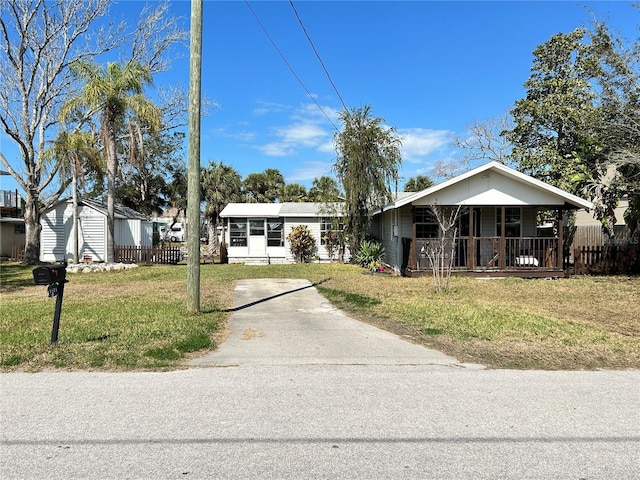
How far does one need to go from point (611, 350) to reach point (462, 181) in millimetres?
10569

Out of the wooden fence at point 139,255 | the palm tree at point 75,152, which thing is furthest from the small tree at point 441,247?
the palm tree at point 75,152

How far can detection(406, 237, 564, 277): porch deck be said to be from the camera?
52.1ft

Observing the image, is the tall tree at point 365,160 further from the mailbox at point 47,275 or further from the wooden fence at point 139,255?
the mailbox at point 47,275

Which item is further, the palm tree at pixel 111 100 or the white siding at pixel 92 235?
the white siding at pixel 92 235

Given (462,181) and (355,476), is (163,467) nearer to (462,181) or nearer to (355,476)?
(355,476)

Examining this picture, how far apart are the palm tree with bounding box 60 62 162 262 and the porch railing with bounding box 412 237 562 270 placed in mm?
12334

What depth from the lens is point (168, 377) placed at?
16.1 feet

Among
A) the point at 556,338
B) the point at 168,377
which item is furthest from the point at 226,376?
the point at 556,338

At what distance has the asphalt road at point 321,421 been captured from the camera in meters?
3.01

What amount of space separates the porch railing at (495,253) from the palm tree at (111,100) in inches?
486

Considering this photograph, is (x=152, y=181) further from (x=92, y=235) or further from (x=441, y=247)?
(x=441, y=247)

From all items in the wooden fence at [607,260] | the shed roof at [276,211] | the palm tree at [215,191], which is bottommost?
the wooden fence at [607,260]

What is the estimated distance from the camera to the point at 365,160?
19391mm

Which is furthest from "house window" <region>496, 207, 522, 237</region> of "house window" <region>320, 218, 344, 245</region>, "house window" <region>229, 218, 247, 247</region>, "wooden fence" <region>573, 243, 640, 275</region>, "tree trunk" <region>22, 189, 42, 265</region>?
"tree trunk" <region>22, 189, 42, 265</region>
